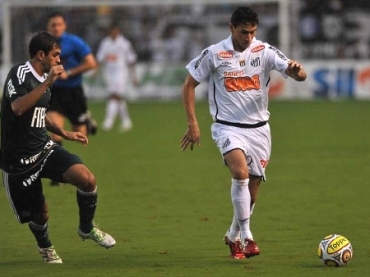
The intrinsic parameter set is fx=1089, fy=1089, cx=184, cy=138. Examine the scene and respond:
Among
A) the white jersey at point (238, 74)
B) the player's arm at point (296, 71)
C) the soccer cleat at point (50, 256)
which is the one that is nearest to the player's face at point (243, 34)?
the white jersey at point (238, 74)

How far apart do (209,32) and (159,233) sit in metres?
25.1

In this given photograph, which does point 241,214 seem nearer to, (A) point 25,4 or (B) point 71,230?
(B) point 71,230

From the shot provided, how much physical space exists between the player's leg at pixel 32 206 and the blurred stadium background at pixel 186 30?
80.7 ft

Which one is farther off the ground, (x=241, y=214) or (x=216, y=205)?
(x=241, y=214)

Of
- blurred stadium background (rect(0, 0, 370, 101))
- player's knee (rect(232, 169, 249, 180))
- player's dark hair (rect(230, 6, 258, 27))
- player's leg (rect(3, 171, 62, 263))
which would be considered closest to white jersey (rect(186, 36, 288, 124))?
player's dark hair (rect(230, 6, 258, 27))

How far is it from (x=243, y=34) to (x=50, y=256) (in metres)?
2.54

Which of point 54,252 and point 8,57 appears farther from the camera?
point 8,57

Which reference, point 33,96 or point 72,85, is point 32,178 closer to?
point 33,96

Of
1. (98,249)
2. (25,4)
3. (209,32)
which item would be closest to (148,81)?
(209,32)

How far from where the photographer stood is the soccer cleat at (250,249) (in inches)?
357

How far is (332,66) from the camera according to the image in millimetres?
33375

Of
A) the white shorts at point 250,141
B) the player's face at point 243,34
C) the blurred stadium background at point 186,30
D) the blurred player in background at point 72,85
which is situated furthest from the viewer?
the blurred stadium background at point 186,30

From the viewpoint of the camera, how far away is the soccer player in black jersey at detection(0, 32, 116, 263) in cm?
902

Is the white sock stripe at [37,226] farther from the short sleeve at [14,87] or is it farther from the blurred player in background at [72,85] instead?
the blurred player in background at [72,85]
